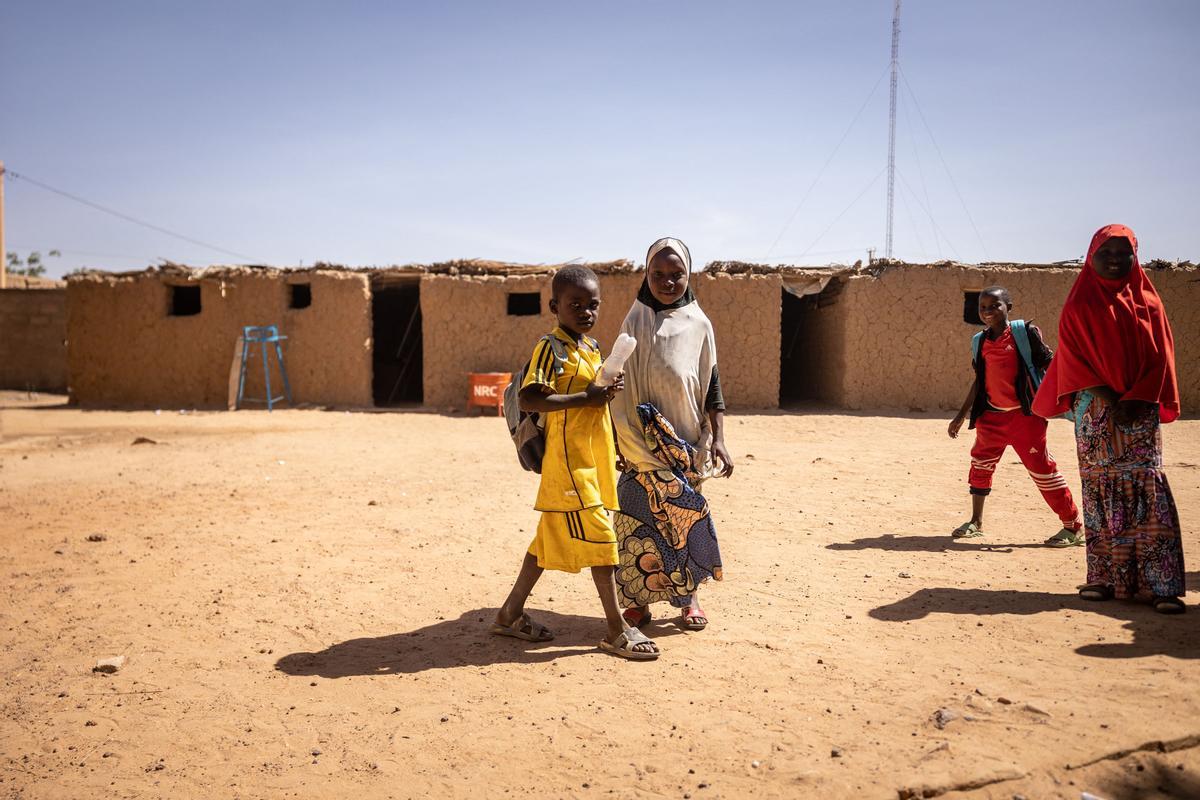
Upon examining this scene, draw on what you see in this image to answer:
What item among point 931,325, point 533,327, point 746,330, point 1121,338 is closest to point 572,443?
point 1121,338

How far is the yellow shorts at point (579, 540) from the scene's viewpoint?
2859mm

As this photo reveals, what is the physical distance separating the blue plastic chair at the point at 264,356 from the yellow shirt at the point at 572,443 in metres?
11.2

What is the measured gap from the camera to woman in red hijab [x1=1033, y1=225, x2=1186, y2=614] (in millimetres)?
3359

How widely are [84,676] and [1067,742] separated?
3.32 metres

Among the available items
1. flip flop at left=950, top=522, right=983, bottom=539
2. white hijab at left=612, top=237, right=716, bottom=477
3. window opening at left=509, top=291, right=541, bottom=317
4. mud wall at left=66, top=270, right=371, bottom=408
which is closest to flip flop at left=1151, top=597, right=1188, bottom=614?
flip flop at left=950, top=522, right=983, bottom=539

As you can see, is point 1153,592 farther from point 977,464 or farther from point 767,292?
point 767,292

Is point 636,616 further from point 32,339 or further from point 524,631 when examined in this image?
point 32,339

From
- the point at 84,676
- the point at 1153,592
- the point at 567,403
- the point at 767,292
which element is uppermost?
the point at 767,292

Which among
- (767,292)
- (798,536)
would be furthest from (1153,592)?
(767,292)

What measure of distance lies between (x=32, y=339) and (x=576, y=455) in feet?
66.7

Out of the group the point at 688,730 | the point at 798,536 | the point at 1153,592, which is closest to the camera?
the point at 688,730

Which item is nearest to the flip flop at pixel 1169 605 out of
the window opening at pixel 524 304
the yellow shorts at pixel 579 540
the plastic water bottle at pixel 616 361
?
the yellow shorts at pixel 579 540

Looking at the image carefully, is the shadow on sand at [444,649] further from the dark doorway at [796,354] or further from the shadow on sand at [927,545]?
the dark doorway at [796,354]

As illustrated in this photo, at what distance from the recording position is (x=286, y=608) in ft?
11.9
